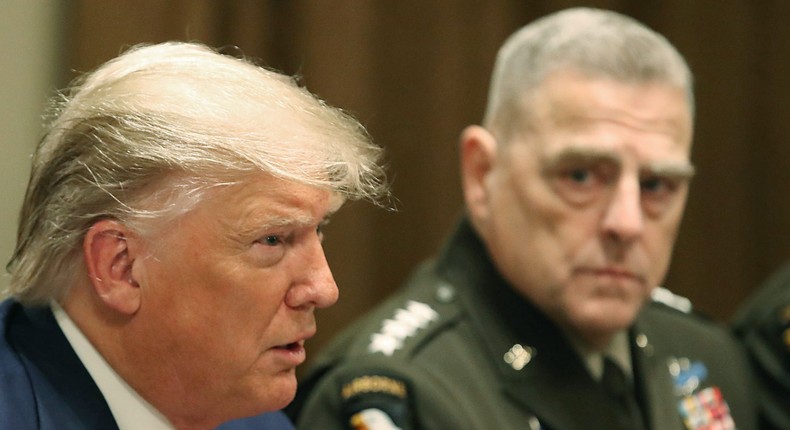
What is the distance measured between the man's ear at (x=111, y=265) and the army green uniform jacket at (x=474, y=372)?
1.88 ft

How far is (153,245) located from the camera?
107 cm

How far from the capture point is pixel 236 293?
108 cm

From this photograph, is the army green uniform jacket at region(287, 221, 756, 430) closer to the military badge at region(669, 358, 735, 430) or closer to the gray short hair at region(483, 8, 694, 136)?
the military badge at region(669, 358, 735, 430)

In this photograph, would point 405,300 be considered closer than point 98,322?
No

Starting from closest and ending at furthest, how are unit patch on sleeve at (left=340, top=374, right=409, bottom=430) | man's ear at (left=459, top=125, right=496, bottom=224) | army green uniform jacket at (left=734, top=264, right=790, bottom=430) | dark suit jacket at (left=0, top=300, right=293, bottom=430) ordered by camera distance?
dark suit jacket at (left=0, top=300, right=293, bottom=430) → unit patch on sleeve at (left=340, top=374, right=409, bottom=430) → man's ear at (left=459, top=125, right=496, bottom=224) → army green uniform jacket at (left=734, top=264, right=790, bottom=430)

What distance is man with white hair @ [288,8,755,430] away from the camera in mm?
1709

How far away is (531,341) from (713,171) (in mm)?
1331

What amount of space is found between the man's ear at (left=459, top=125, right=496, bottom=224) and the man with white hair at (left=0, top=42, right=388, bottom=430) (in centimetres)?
71

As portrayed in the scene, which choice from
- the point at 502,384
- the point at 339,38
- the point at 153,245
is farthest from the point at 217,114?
the point at 339,38

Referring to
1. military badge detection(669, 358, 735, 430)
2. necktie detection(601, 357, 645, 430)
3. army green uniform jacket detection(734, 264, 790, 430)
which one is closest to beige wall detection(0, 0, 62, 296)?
necktie detection(601, 357, 645, 430)

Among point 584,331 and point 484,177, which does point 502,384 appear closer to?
point 584,331

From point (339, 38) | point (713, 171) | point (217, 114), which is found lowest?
point (713, 171)

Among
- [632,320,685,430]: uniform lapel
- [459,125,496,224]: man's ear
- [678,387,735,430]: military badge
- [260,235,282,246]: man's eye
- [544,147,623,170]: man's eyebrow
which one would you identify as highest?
[260,235,282,246]: man's eye

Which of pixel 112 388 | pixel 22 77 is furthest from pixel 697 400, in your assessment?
pixel 22 77
